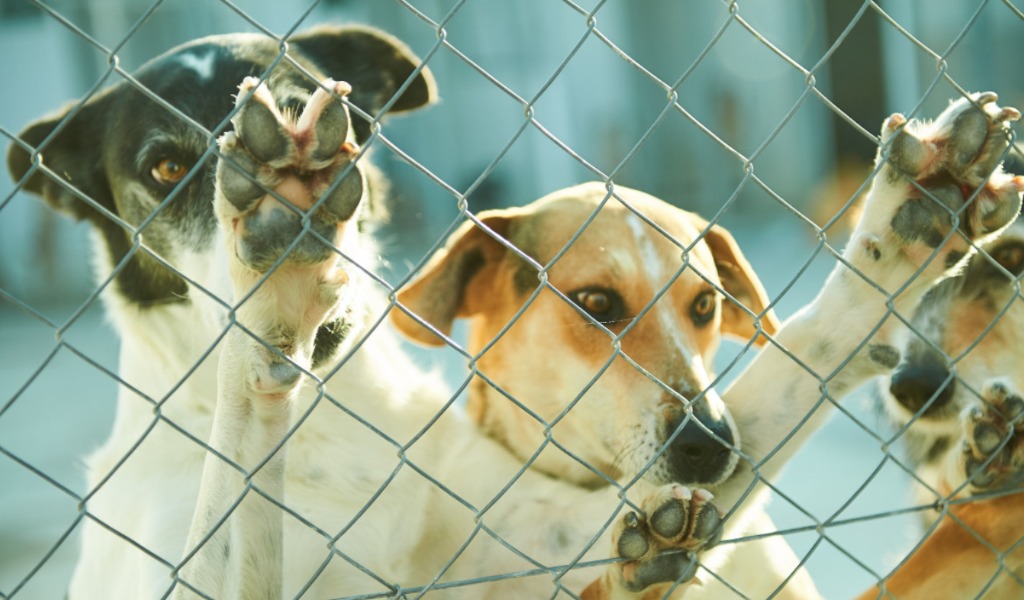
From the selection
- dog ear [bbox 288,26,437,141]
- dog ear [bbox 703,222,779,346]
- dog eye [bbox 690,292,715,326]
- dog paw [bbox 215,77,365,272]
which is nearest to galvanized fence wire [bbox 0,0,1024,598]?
dog paw [bbox 215,77,365,272]

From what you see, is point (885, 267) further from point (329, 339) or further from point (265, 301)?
point (265, 301)

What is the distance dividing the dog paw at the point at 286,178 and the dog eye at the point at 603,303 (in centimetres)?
110

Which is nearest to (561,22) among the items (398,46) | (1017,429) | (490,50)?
(490,50)

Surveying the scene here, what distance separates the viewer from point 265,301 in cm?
171

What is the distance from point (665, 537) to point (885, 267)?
0.78 m

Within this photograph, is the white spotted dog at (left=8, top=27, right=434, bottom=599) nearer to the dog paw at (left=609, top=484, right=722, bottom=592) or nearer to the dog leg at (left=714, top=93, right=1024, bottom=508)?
the dog paw at (left=609, top=484, right=722, bottom=592)

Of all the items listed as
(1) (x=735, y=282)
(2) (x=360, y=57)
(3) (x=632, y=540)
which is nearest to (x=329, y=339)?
(3) (x=632, y=540)

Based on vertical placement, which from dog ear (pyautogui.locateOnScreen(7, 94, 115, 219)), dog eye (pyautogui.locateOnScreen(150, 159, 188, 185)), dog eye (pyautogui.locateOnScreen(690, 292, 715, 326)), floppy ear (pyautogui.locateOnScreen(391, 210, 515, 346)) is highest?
dog eye (pyautogui.locateOnScreen(690, 292, 715, 326))

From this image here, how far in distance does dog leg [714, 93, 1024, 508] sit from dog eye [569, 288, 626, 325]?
0.35 m

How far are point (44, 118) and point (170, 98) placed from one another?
401 mm

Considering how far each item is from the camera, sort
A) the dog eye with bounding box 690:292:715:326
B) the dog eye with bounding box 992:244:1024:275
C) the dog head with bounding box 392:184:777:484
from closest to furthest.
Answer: the dog head with bounding box 392:184:777:484, the dog eye with bounding box 690:292:715:326, the dog eye with bounding box 992:244:1024:275

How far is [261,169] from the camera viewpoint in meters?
1.58

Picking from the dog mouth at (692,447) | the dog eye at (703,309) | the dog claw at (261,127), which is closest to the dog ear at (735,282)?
the dog eye at (703,309)

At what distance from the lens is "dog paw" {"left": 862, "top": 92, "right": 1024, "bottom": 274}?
209cm
